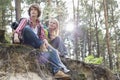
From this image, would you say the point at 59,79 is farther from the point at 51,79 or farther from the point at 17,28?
the point at 17,28

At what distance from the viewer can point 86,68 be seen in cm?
676

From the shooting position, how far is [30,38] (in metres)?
4.59

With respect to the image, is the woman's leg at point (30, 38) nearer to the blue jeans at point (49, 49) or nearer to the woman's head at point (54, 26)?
the blue jeans at point (49, 49)

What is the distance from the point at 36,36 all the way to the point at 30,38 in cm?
12

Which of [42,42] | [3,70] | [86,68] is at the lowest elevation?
[86,68]

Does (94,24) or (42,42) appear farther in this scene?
(94,24)

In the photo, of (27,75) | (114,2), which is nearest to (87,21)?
(114,2)

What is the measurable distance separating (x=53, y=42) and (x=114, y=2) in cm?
3097

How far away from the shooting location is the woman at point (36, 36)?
4543mm

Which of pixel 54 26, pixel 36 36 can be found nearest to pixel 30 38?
pixel 36 36

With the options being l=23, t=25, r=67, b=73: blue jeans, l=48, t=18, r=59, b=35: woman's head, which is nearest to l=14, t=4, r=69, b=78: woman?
l=23, t=25, r=67, b=73: blue jeans

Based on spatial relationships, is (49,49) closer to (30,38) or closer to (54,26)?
(30,38)

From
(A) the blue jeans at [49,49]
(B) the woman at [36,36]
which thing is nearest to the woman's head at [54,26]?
(B) the woman at [36,36]

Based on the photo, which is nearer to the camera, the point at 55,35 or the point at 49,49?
the point at 49,49
